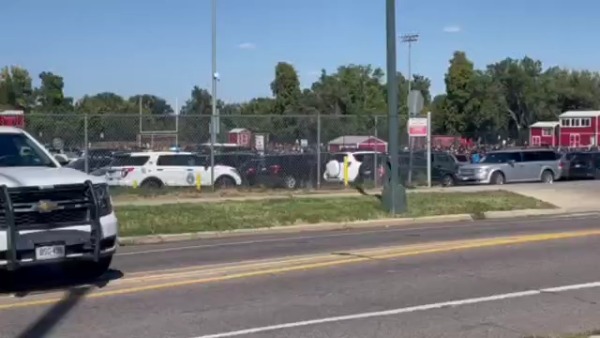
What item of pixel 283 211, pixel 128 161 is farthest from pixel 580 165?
pixel 283 211

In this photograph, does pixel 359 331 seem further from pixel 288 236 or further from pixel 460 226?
pixel 460 226

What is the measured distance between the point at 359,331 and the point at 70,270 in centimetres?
478

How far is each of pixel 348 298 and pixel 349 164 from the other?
20.7 meters

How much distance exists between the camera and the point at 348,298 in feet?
32.5

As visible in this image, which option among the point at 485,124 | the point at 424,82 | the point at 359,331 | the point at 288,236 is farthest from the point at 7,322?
the point at 424,82

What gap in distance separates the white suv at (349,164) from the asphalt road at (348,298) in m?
15.0

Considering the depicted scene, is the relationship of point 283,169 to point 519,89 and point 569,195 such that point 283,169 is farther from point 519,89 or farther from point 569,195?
point 519,89

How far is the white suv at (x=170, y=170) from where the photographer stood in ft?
91.8

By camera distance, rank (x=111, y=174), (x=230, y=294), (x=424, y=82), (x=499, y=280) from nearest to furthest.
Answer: (x=230, y=294) < (x=499, y=280) < (x=111, y=174) < (x=424, y=82)

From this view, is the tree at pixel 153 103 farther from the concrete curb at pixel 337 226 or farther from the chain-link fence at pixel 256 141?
the concrete curb at pixel 337 226

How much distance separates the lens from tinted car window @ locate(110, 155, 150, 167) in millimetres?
27047

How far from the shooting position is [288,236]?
1850 cm

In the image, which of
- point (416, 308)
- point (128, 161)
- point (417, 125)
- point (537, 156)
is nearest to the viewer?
point (416, 308)

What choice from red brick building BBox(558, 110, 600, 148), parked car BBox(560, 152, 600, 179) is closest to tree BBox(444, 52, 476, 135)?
red brick building BBox(558, 110, 600, 148)
